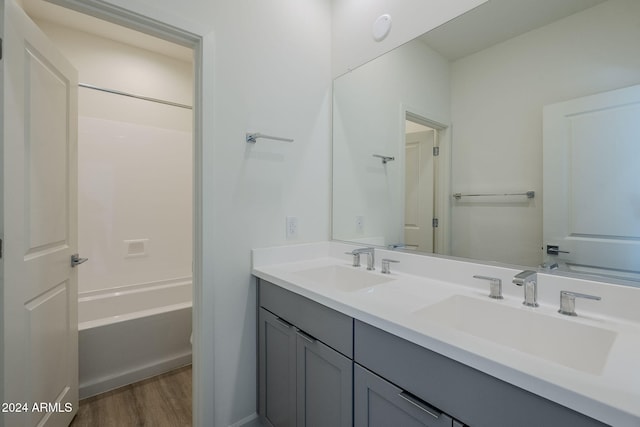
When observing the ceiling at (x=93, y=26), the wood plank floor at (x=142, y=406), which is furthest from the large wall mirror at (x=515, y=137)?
the ceiling at (x=93, y=26)

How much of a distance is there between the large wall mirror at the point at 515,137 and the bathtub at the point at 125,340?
1.62m

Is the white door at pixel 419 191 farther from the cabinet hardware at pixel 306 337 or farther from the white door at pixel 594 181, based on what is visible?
the cabinet hardware at pixel 306 337

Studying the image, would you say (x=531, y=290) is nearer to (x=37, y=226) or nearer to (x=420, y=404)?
(x=420, y=404)

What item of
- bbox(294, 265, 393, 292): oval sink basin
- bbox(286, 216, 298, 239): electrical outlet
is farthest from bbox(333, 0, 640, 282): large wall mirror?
bbox(286, 216, 298, 239): electrical outlet

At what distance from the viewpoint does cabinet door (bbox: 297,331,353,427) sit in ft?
3.33

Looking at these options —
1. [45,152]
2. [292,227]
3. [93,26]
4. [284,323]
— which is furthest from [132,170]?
[284,323]

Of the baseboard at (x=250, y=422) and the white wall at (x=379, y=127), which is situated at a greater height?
the white wall at (x=379, y=127)

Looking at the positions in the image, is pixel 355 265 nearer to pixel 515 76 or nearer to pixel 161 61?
pixel 515 76

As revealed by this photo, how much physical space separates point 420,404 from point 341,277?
0.88m

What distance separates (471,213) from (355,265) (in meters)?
0.65

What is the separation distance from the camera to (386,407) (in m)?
0.88

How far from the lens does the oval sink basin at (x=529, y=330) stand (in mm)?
798

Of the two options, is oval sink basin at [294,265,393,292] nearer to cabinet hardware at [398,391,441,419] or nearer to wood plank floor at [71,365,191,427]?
cabinet hardware at [398,391,441,419]

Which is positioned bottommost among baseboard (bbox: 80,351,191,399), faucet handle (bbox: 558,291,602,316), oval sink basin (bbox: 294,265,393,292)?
baseboard (bbox: 80,351,191,399)
